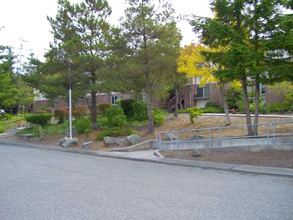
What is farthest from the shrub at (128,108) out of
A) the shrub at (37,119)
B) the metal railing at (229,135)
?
the shrub at (37,119)

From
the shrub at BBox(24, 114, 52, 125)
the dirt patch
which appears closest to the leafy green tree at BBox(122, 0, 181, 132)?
the dirt patch

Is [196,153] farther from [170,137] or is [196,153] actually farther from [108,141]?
[108,141]

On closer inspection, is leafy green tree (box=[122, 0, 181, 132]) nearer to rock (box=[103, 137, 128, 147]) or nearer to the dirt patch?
rock (box=[103, 137, 128, 147])

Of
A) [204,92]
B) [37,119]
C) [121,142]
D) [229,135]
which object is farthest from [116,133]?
[204,92]

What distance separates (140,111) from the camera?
23.5 meters

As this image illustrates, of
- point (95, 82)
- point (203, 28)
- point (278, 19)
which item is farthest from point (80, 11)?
point (278, 19)

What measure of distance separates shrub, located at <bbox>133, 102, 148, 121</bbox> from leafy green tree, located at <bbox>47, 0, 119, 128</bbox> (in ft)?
11.8

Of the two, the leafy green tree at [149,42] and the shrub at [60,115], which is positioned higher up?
the leafy green tree at [149,42]

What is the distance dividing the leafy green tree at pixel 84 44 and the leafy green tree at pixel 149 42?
1.58 metres

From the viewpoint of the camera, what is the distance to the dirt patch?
10627 millimetres

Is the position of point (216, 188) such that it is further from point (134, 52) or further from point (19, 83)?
point (19, 83)

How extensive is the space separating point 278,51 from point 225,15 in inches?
121

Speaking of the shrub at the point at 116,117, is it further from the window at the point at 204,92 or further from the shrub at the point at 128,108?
the window at the point at 204,92

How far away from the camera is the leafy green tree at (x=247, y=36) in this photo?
13.2 metres
